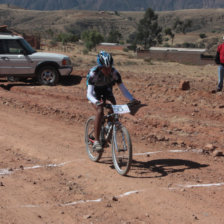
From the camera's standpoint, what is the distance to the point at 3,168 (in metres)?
6.12

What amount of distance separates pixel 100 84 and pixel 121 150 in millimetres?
1146

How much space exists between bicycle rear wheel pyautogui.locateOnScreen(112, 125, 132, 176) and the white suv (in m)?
9.17

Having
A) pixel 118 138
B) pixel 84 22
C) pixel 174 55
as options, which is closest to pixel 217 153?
pixel 118 138

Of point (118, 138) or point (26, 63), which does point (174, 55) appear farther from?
point (118, 138)

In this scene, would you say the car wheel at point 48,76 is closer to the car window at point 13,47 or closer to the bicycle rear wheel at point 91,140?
the car window at point 13,47

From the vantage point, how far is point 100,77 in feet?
19.6

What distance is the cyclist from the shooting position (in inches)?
223

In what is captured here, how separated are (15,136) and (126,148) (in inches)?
132

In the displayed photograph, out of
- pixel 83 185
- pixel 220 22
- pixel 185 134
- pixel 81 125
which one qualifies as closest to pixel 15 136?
pixel 81 125

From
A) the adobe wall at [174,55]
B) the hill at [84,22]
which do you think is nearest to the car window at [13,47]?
the adobe wall at [174,55]

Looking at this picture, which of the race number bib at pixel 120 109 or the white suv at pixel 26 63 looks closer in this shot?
the race number bib at pixel 120 109

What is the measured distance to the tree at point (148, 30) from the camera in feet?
297

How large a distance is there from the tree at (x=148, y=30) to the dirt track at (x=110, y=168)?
81.4 meters

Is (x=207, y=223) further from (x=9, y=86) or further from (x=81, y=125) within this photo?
(x=9, y=86)
